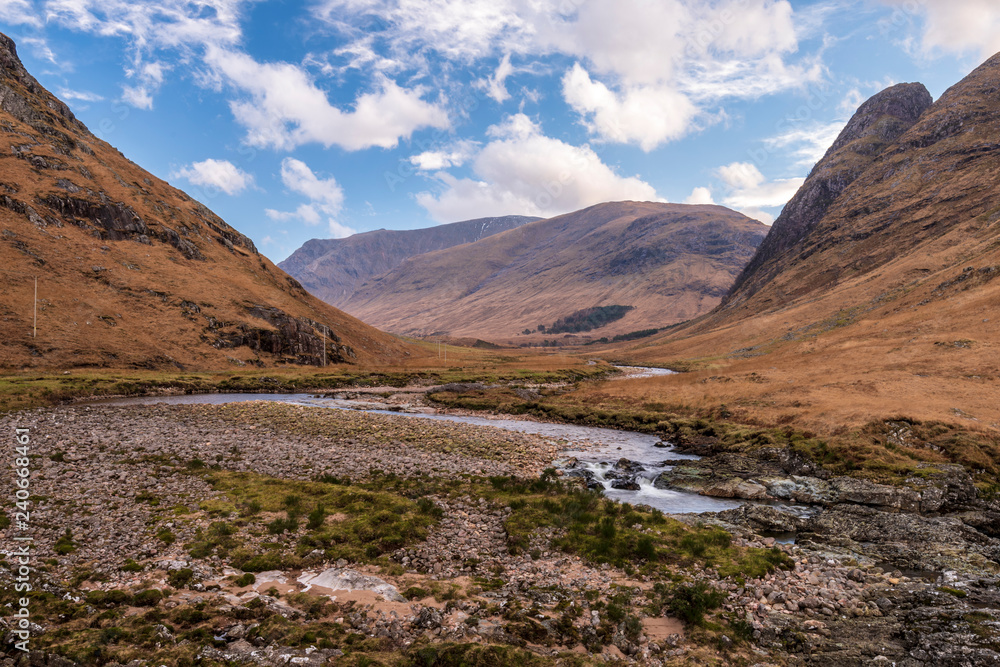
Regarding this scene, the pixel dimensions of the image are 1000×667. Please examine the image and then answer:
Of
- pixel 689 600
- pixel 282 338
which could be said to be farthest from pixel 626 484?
pixel 282 338

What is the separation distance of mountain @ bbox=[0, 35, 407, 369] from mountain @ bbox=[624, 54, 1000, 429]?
92170 mm

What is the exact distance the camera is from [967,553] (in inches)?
801

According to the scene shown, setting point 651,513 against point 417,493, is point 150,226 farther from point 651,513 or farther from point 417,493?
point 651,513

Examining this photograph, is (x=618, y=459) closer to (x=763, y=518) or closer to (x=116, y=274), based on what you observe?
(x=763, y=518)

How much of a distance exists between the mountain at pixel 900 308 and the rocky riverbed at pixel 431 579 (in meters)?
18.8

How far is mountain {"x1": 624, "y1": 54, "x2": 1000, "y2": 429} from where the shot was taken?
148 ft

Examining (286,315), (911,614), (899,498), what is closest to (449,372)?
(286,315)

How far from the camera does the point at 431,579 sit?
17281 mm

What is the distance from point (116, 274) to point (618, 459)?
363 ft

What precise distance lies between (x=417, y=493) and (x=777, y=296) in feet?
662

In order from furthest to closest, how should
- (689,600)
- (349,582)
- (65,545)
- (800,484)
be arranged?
(800,484) → (65,545) → (349,582) → (689,600)

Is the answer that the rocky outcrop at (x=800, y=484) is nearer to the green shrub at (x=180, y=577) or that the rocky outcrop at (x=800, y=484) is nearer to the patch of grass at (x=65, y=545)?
the green shrub at (x=180, y=577)

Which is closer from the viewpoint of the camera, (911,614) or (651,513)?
(911,614)

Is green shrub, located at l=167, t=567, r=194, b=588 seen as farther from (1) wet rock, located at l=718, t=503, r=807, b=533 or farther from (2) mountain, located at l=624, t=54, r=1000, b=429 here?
(2) mountain, located at l=624, t=54, r=1000, b=429
